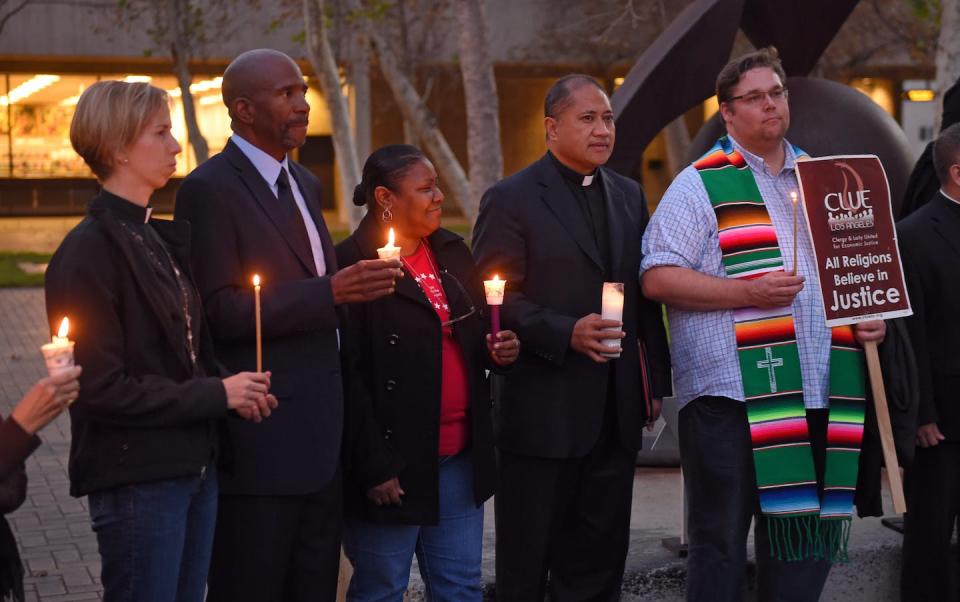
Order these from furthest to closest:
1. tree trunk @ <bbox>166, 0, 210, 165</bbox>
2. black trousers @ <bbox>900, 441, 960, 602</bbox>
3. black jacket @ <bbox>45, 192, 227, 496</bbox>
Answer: tree trunk @ <bbox>166, 0, 210, 165</bbox>, black trousers @ <bbox>900, 441, 960, 602</bbox>, black jacket @ <bbox>45, 192, 227, 496</bbox>

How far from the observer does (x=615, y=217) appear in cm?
459

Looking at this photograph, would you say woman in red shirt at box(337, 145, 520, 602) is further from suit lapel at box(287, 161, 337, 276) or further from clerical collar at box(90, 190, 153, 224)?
clerical collar at box(90, 190, 153, 224)

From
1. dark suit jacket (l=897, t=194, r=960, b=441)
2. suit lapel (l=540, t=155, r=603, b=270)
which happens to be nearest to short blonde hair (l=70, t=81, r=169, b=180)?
suit lapel (l=540, t=155, r=603, b=270)

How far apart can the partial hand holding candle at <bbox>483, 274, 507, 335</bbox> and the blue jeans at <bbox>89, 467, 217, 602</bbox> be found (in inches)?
42.9

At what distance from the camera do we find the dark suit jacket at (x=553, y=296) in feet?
14.7

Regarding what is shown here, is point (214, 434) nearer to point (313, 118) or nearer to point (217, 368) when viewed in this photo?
point (217, 368)

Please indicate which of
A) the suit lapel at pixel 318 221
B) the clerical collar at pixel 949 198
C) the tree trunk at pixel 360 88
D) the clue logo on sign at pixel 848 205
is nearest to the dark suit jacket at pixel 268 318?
the suit lapel at pixel 318 221

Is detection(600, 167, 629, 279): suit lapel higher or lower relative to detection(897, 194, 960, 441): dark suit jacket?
higher

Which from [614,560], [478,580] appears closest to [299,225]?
[478,580]

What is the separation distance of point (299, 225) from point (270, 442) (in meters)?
0.64

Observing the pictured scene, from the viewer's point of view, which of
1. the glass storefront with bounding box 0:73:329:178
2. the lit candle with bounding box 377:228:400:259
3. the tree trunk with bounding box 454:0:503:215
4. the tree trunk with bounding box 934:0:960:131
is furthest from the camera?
the glass storefront with bounding box 0:73:329:178

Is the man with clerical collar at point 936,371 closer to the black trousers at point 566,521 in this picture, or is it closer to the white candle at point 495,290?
the black trousers at point 566,521

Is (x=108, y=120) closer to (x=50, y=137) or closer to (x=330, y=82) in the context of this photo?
(x=330, y=82)

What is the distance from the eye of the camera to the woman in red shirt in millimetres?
4078
